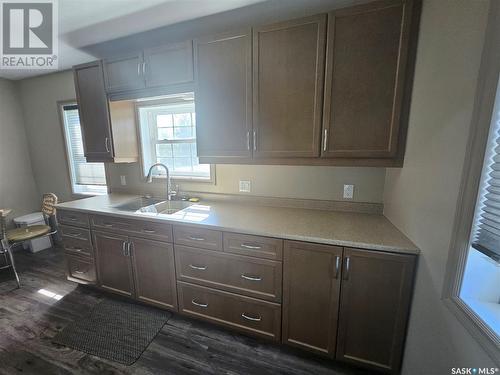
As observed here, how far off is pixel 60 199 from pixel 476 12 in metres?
4.75

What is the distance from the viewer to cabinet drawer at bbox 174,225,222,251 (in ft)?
5.19

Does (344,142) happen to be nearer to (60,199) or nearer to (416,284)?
(416,284)

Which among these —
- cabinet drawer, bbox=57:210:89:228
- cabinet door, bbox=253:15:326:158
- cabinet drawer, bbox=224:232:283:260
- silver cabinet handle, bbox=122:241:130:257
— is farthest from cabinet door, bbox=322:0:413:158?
cabinet drawer, bbox=57:210:89:228

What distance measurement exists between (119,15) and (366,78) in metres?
2.12

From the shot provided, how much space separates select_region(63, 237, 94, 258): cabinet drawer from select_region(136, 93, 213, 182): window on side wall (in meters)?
0.95

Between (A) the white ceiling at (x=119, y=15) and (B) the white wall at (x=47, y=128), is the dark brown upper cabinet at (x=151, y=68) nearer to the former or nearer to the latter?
(A) the white ceiling at (x=119, y=15)

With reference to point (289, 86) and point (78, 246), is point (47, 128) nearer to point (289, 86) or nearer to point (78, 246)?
point (78, 246)

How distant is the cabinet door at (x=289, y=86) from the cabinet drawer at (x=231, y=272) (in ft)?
2.71

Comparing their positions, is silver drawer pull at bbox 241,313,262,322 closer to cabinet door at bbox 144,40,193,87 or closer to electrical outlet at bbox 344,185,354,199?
electrical outlet at bbox 344,185,354,199

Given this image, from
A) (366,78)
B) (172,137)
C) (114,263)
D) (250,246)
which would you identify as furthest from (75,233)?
(366,78)

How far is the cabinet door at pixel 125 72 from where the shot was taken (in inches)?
74.1

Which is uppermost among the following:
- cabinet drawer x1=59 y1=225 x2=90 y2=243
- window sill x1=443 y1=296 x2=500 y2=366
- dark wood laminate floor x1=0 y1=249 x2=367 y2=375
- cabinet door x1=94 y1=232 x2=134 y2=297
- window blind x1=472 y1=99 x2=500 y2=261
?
window blind x1=472 y1=99 x2=500 y2=261

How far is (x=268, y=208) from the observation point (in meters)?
1.96

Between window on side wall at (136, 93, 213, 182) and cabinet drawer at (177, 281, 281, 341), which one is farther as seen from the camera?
window on side wall at (136, 93, 213, 182)
